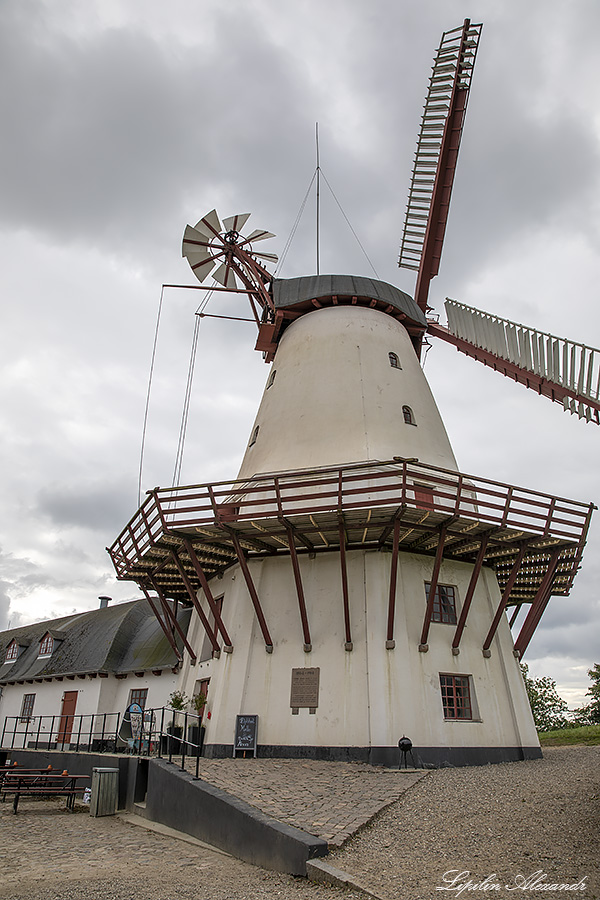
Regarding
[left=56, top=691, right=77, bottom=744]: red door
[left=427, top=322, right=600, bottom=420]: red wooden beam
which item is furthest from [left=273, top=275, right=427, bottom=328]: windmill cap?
[left=56, top=691, right=77, bottom=744]: red door

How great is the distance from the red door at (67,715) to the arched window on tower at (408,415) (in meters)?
17.2

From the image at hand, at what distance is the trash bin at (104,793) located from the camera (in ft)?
39.4

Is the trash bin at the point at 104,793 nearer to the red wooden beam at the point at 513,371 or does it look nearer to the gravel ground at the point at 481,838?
the gravel ground at the point at 481,838

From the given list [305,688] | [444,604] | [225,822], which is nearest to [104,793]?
[305,688]

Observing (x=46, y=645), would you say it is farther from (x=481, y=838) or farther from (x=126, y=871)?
(x=481, y=838)

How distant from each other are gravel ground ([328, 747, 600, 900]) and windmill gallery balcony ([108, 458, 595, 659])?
4.75 meters

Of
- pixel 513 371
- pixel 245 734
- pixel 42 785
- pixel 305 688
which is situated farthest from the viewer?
pixel 513 371

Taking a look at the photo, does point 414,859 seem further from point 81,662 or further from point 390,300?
point 81,662

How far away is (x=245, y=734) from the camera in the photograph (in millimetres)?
13656

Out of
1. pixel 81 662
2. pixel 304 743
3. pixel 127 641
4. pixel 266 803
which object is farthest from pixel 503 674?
pixel 81 662

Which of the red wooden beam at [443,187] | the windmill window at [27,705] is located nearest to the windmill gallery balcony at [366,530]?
the red wooden beam at [443,187]

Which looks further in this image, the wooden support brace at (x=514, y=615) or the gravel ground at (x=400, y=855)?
the wooden support brace at (x=514, y=615)

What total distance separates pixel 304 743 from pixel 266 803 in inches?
212

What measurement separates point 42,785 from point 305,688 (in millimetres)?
6858
